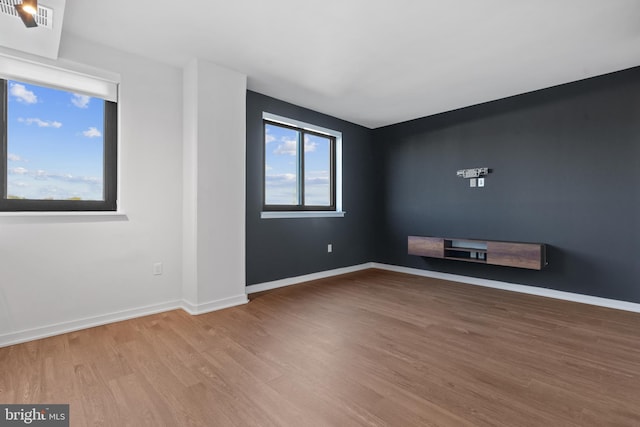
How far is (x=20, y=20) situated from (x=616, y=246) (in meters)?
5.47

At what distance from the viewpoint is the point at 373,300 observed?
11.2 feet

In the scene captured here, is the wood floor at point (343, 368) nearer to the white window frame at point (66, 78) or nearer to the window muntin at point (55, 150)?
the white window frame at point (66, 78)

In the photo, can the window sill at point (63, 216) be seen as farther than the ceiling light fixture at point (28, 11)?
Yes

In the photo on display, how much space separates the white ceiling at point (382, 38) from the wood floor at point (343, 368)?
245cm

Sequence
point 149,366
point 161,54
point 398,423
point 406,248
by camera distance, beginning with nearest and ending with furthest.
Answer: point 398,423 → point 149,366 → point 161,54 → point 406,248

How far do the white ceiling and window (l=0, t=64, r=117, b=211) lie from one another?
0.58m

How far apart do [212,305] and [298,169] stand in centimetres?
215

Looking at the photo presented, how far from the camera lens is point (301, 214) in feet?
13.9

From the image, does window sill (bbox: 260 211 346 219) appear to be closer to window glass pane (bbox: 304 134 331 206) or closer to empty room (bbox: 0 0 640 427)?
empty room (bbox: 0 0 640 427)

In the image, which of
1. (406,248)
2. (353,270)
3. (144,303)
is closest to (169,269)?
(144,303)

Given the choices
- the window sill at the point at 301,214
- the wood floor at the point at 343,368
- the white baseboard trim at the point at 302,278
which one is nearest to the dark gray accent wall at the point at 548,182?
the wood floor at the point at 343,368

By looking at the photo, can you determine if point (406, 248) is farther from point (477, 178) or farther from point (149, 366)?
point (149, 366)

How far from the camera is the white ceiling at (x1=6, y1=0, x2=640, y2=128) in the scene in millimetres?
2219

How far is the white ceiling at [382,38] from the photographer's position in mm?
2219
